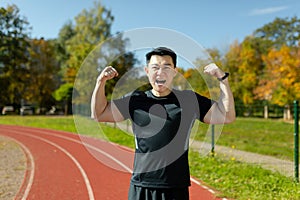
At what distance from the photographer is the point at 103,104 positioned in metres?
2.27

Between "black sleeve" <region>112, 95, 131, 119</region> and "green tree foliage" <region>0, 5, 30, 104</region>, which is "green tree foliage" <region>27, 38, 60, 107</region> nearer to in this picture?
"green tree foliage" <region>0, 5, 30, 104</region>

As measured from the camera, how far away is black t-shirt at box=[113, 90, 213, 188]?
222 cm

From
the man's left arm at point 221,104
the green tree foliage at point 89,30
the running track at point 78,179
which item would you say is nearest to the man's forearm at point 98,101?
the man's left arm at point 221,104

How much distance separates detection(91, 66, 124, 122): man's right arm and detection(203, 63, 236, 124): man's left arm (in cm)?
55

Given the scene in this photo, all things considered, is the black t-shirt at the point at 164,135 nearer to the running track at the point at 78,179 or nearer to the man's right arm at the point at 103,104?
the man's right arm at the point at 103,104

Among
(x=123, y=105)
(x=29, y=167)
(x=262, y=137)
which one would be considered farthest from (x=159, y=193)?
(x=262, y=137)

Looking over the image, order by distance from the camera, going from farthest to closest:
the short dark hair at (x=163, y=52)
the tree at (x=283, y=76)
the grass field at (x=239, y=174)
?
the tree at (x=283, y=76)
the grass field at (x=239, y=174)
the short dark hair at (x=163, y=52)

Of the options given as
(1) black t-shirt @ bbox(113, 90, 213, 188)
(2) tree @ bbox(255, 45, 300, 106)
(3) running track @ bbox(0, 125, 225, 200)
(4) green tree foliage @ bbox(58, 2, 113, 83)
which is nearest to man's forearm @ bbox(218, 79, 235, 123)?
(1) black t-shirt @ bbox(113, 90, 213, 188)

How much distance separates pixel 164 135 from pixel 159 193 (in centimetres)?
34

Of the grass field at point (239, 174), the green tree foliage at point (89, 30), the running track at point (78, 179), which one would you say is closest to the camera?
the grass field at point (239, 174)

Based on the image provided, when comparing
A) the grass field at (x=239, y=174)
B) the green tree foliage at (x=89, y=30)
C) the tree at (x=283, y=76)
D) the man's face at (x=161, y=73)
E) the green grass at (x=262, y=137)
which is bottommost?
the grass field at (x=239, y=174)

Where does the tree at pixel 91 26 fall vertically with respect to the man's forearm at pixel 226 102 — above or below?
above

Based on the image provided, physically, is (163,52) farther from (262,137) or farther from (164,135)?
(262,137)

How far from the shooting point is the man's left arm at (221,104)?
7.14ft
